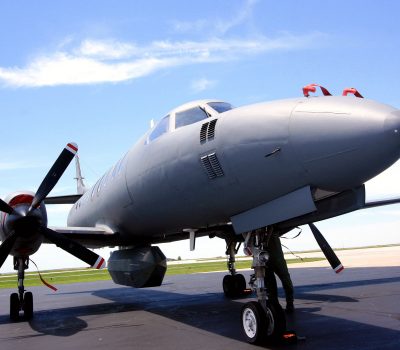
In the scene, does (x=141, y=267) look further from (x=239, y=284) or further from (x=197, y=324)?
(x=239, y=284)

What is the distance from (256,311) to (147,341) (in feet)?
6.71

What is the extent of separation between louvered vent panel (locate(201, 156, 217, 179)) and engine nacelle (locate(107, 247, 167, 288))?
5248mm

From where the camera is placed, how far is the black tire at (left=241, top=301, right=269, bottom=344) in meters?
6.99

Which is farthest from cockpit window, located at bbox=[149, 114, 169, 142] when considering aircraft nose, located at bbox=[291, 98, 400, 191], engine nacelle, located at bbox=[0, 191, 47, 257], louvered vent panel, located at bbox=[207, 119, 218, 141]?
aircraft nose, located at bbox=[291, 98, 400, 191]

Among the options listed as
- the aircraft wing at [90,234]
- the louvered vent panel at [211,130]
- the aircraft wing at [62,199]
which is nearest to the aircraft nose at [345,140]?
the louvered vent panel at [211,130]

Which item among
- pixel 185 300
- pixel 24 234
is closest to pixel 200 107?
pixel 24 234

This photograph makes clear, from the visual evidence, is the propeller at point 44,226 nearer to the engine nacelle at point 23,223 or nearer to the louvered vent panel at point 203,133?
the engine nacelle at point 23,223

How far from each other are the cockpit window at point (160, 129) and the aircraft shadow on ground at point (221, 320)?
4010 mm

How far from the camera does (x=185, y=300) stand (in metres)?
14.6

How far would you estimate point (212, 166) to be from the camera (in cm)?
738

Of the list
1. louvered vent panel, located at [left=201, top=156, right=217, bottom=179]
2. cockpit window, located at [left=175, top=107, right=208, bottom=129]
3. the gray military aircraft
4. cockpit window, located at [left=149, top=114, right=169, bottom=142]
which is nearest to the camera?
the gray military aircraft

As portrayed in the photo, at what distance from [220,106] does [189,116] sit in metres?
0.72

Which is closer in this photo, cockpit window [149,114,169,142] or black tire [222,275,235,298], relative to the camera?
cockpit window [149,114,169,142]

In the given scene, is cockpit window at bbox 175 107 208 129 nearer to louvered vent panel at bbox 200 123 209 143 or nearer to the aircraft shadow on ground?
louvered vent panel at bbox 200 123 209 143
